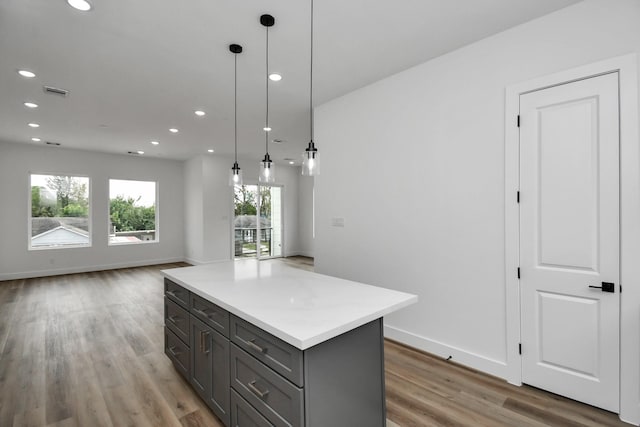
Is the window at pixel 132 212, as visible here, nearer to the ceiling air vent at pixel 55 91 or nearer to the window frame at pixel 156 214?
the window frame at pixel 156 214

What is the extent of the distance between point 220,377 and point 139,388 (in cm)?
103

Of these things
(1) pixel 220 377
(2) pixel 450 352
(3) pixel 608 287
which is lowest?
(2) pixel 450 352

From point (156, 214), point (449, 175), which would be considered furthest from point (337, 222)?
point (156, 214)

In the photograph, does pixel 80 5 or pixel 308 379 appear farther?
pixel 80 5

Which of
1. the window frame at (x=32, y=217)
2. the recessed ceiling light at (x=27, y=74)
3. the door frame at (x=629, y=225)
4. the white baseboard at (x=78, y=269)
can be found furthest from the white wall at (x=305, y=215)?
the door frame at (x=629, y=225)

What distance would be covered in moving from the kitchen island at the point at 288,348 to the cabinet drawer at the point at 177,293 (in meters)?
0.02

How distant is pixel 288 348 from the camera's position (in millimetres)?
1360

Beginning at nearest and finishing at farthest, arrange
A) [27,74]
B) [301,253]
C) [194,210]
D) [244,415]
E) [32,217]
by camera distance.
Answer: [244,415]
[27,74]
[32,217]
[194,210]
[301,253]

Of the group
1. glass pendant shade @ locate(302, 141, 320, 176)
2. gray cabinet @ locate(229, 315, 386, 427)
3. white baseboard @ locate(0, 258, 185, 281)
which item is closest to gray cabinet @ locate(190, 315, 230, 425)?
gray cabinet @ locate(229, 315, 386, 427)

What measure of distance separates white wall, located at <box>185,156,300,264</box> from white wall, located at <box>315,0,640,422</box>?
16.1ft

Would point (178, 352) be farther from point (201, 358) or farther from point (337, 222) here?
point (337, 222)

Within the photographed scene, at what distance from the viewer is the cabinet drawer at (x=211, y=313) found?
1.83 m

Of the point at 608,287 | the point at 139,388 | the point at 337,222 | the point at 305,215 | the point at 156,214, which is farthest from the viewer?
A: the point at 305,215

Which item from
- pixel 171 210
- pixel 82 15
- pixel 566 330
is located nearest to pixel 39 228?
pixel 171 210
